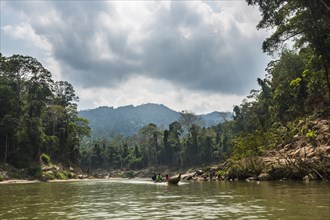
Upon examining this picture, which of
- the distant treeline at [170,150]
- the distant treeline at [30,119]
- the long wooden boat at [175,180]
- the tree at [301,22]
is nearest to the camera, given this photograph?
the tree at [301,22]

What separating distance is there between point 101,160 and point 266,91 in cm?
7733

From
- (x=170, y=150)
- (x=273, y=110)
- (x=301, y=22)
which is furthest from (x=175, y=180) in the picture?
(x=170, y=150)

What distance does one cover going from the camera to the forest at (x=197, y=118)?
30.0m

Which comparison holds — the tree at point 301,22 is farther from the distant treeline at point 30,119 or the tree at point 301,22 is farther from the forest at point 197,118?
the distant treeline at point 30,119

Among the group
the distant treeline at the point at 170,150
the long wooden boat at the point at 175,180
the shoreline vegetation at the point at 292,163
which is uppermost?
the distant treeline at the point at 170,150

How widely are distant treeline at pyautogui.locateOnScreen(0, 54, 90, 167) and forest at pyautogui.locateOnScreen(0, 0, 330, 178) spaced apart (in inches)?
6.4

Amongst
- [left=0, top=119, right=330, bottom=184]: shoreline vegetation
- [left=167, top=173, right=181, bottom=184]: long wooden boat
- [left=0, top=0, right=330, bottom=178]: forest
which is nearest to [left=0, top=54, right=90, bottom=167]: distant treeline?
[left=0, top=0, right=330, bottom=178]: forest

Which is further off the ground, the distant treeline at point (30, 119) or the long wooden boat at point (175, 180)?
the distant treeline at point (30, 119)

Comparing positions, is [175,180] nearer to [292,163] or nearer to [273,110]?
[292,163]

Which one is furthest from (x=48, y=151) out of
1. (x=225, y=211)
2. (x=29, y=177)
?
(x=225, y=211)

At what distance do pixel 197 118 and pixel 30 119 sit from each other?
7503cm

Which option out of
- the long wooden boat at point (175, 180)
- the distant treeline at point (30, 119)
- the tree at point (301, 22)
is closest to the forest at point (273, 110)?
the tree at point (301, 22)

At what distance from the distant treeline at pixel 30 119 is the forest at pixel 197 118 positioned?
0.16 m

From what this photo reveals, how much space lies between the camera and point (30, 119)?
65812 millimetres
